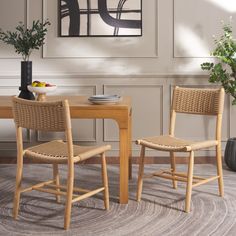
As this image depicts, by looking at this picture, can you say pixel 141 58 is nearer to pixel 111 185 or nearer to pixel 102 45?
pixel 102 45

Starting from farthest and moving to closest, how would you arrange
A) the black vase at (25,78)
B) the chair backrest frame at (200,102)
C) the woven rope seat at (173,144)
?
the black vase at (25,78), the chair backrest frame at (200,102), the woven rope seat at (173,144)

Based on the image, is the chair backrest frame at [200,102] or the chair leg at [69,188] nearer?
the chair leg at [69,188]

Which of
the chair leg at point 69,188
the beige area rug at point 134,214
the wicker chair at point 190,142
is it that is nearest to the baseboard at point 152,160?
the beige area rug at point 134,214

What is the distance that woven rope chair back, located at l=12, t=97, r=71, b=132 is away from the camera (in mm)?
2822

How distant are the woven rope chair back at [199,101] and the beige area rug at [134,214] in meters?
0.62

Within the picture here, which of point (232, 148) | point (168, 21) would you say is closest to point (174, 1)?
point (168, 21)

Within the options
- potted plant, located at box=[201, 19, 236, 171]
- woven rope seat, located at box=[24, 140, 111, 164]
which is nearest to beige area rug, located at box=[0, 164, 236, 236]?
woven rope seat, located at box=[24, 140, 111, 164]

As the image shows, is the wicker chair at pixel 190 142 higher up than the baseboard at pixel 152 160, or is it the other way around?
the wicker chair at pixel 190 142

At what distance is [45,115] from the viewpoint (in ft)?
9.39

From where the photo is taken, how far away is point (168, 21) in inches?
202

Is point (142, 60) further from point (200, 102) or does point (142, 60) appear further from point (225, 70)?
point (200, 102)

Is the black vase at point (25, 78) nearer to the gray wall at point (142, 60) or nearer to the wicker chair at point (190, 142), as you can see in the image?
the wicker chair at point (190, 142)

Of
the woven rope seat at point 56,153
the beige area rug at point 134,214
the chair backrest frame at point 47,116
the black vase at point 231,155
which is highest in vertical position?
the chair backrest frame at point 47,116

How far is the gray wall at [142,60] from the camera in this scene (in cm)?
512
